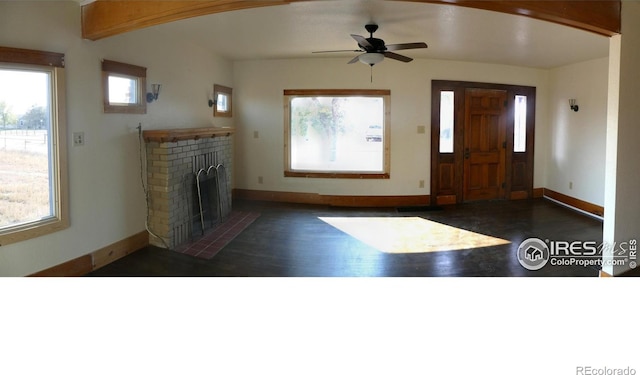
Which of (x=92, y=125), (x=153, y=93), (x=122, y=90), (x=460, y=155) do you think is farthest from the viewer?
(x=460, y=155)

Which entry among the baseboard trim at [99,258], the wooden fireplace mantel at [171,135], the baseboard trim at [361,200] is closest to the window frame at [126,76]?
the wooden fireplace mantel at [171,135]

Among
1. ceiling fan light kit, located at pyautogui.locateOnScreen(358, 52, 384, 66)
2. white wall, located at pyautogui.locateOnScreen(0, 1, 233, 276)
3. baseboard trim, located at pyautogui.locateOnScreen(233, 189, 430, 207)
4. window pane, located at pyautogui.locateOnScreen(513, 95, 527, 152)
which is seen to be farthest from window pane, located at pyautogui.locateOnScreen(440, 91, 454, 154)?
white wall, located at pyautogui.locateOnScreen(0, 1, 233, 276)

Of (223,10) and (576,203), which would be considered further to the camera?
(576,203)

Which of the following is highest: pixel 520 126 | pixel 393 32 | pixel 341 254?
pixel 393 32

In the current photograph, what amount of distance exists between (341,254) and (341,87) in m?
3.30

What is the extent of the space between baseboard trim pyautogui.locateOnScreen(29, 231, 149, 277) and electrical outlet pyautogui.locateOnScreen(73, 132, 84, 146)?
3.27 feet

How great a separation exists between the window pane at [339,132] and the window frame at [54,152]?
3.83m

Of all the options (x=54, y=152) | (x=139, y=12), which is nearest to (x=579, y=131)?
(x=139, y=12)

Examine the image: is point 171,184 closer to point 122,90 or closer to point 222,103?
point 122,90

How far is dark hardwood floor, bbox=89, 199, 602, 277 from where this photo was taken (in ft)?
12.1

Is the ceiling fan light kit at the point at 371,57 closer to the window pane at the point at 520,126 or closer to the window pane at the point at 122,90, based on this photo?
the window pane at the point at 122,90

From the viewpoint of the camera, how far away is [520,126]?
7.15m

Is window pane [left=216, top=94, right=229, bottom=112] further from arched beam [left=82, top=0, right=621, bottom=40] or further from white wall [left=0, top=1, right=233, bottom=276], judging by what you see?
arched beam [left=82, top=0, right=621, bottom=40]

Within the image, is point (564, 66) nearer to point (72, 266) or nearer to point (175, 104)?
point (175, 104)
